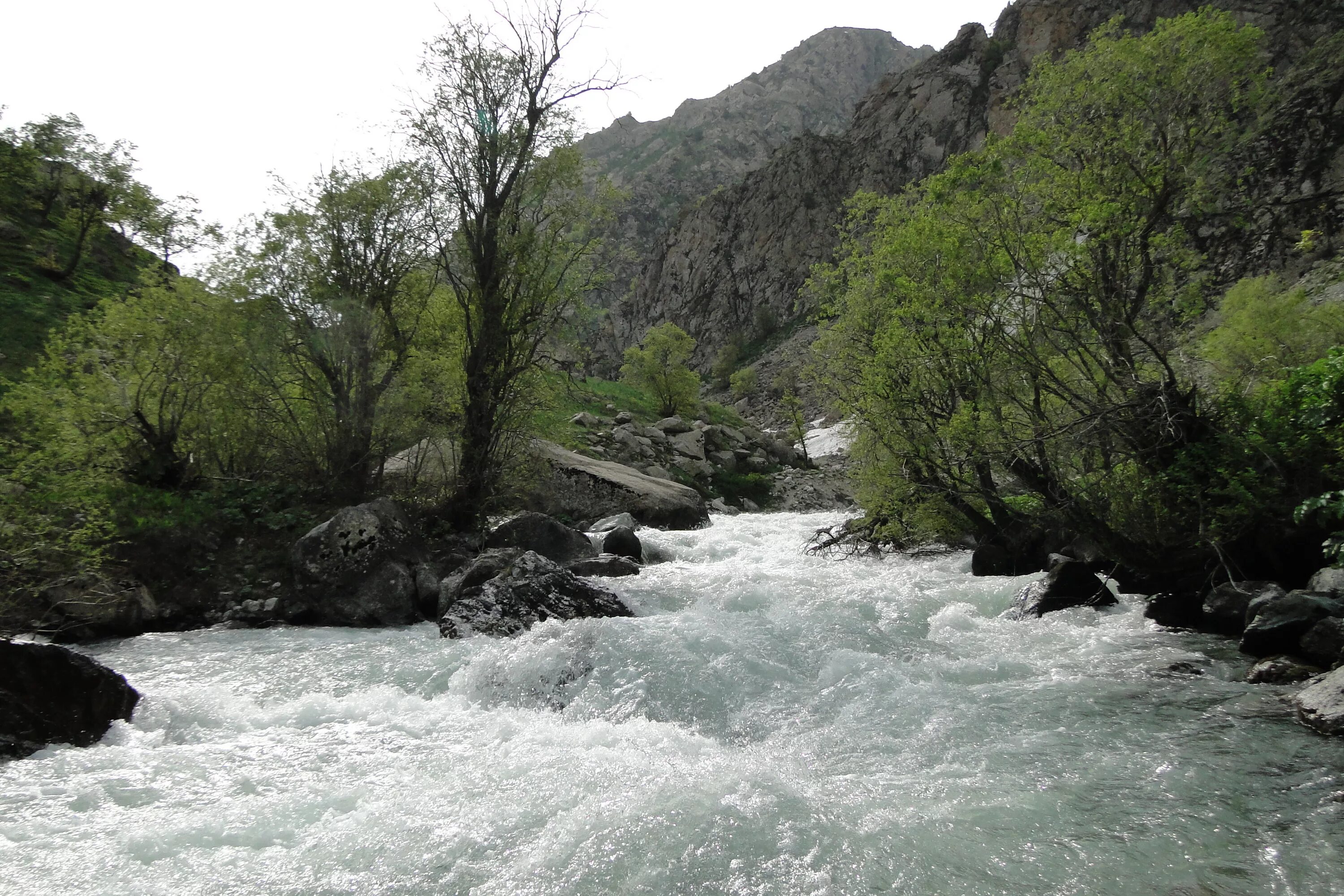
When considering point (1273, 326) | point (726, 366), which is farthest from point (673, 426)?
point (726, 366)

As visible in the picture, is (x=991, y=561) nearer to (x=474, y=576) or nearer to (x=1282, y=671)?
(x=1282, y=671)

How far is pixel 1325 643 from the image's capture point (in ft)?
23.7

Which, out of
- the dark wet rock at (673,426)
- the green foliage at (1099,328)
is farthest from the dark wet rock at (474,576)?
the dark wet rock at (673,426)

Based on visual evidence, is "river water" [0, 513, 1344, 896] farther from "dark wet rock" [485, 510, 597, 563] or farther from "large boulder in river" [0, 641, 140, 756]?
"dark wet rock" [485, 510, 597, 563]

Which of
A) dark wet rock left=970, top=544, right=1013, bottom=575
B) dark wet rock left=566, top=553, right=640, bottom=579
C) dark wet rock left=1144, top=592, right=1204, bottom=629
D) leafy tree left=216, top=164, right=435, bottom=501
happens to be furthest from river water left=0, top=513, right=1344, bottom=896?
leafy tree left=216, top=164, right=435, bottom=501

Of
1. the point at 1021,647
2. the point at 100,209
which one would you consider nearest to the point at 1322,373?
the point at 1021,647

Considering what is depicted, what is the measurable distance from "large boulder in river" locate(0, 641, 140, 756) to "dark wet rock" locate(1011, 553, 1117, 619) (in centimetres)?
1239

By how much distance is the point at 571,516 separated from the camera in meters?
20.7

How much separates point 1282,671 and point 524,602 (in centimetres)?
985

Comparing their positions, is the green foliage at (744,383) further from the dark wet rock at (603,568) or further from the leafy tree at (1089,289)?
the dark wet rock at (603,568)

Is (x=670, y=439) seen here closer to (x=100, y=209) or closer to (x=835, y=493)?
(x=835, y=493)

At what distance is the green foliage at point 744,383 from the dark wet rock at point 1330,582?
233ft

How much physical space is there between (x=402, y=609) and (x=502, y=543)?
3423 millimetres

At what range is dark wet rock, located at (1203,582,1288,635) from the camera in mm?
8977
